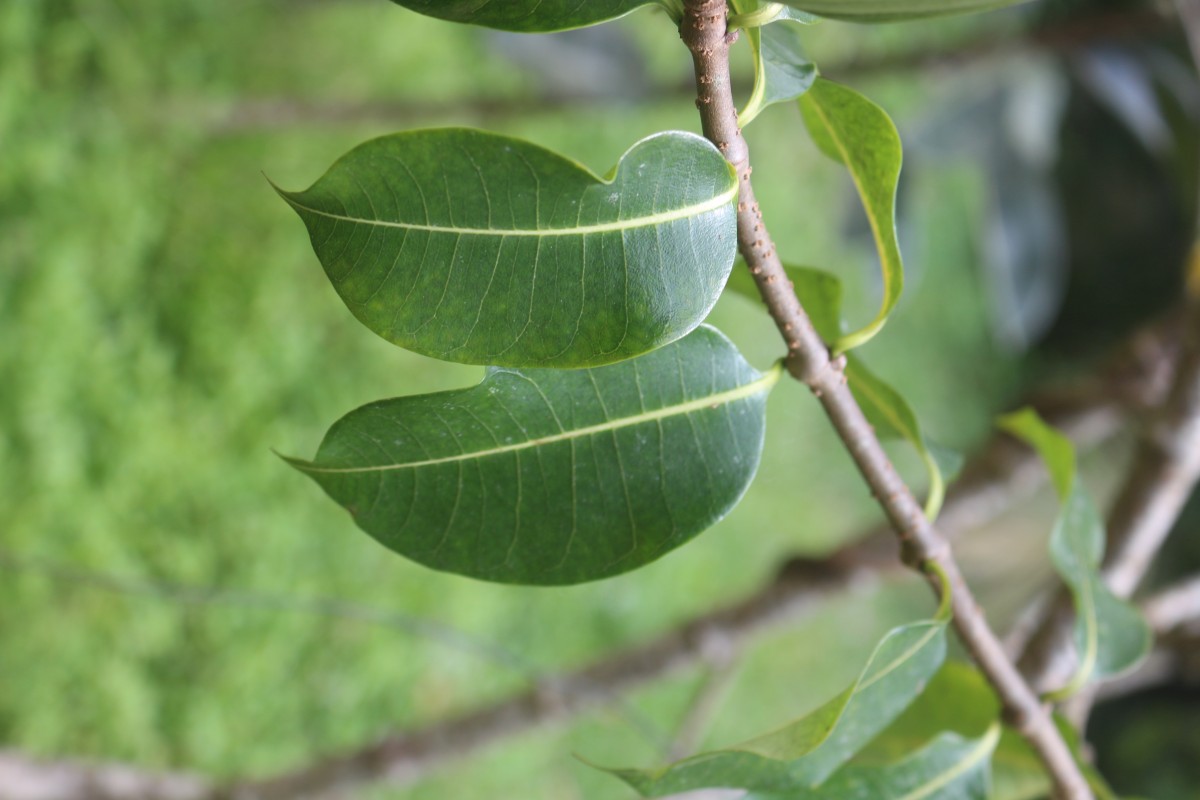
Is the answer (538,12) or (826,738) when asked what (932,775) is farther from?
(538,12)

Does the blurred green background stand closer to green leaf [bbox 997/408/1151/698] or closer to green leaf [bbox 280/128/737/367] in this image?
green leaf [bbox 997/408/1151/698]

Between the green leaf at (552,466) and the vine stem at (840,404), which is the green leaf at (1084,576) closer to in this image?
the vine stem at (840,404)

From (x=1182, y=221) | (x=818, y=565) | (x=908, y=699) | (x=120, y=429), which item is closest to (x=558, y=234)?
(x=908, y=699)

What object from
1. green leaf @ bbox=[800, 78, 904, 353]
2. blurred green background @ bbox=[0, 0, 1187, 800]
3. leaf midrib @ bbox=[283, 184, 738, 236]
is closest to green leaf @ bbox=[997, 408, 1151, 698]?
green leaf @ bbox=[800, 78, 904, 353]

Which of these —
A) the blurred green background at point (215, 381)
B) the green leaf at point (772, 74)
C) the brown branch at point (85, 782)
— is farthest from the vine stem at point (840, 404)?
the brown branch at point (85, 782)

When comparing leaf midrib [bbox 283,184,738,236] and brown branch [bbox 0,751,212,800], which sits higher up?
leaf midrib [bbox 283,184,738,236]
